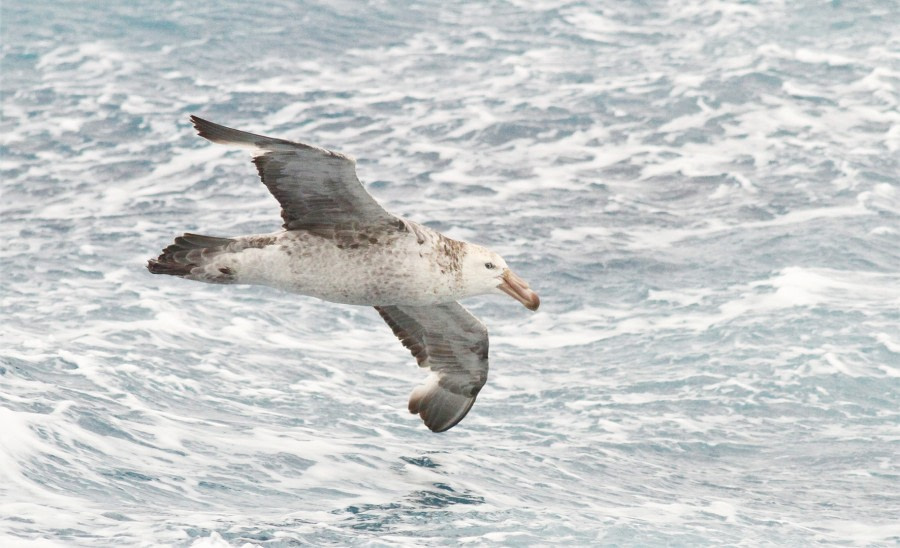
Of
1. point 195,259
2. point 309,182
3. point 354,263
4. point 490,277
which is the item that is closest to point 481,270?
point 490,277

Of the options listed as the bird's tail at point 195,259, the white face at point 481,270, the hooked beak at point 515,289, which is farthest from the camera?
the hooked beak at point 515,289

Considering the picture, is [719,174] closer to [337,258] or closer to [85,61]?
[337,258]

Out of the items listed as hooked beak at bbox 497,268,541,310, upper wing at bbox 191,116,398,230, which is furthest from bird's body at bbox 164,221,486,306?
hooked beak at bbox 497,268,541,310

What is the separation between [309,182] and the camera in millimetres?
12328

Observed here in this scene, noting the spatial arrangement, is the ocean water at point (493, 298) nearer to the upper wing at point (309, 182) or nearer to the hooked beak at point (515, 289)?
the hooked beak at point (515, 289)

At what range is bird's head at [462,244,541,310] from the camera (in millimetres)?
12820

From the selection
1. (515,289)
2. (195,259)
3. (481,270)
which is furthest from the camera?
(515,289)

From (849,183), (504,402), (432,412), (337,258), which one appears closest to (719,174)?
(849,183)

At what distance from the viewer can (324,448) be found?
15.1m

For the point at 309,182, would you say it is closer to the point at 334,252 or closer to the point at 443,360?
the point at 334,252

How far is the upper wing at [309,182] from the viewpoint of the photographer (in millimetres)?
11727

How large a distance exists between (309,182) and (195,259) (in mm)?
1195

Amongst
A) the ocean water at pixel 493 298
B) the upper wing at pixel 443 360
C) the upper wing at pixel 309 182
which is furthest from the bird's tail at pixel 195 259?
the upper wing at pixel 443 360

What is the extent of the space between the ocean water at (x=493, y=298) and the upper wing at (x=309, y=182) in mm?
2696
